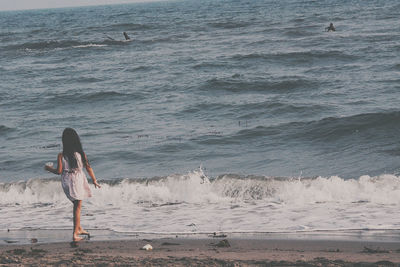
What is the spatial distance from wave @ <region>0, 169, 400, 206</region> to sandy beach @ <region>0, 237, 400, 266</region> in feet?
7.55

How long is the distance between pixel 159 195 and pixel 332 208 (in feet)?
9.44

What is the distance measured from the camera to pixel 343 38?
110ft

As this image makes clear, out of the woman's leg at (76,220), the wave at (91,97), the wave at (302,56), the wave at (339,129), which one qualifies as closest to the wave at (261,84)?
the wave at (91,97)

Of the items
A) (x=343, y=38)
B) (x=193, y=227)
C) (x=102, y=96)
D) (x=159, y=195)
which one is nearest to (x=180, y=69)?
(x=102, y=96)

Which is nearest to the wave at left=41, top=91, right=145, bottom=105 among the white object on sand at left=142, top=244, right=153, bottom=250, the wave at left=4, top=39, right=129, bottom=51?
the white object on sand at left=142, top=244, right=153, bottom=250

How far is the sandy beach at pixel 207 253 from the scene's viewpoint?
6129 millimetres

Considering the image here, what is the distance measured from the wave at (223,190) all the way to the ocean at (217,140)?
1.2 inches

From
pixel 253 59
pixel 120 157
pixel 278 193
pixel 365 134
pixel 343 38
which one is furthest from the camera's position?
pixel 343 38

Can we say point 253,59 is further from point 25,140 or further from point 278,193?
point 278,193

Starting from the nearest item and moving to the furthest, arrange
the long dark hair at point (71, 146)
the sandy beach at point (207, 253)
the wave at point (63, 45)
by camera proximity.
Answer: the sandy beach at point (207, 253), the long dark hair at point (71, 146), the wave at point (63, 45)

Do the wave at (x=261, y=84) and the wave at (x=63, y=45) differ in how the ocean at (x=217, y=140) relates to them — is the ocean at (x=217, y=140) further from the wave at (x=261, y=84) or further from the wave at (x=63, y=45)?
the wave at (x=63, y=45)

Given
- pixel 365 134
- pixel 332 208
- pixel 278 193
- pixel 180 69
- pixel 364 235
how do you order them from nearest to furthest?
pixel 364 235 < pixel 332 208 < pixel 278 193 < pixel 365 134 < pixel 180 69

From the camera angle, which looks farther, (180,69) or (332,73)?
(180,69)

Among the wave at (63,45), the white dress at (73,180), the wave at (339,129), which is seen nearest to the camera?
the white dress at (73,180)
